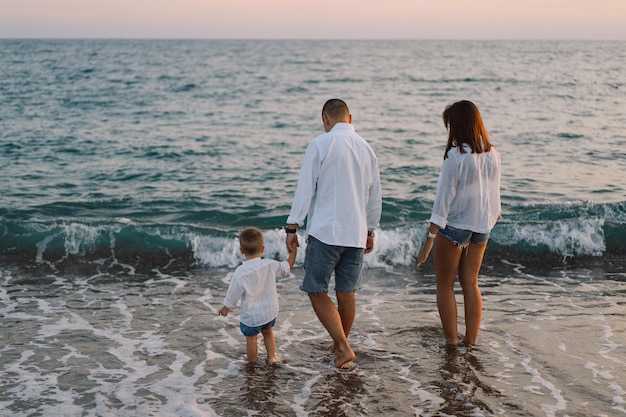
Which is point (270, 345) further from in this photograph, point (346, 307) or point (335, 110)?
point (335, 110)

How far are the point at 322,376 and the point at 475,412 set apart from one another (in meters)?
1.19

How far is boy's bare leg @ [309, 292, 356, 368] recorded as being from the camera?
16.5 ft

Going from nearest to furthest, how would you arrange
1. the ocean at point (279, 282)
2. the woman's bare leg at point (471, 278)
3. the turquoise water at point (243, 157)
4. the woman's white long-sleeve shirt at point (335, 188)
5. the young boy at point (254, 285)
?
the woman's white long-sleeve shirt at point (335, 188), the ocean at point (279, 282), the young boy at point (254, 285), the woman's bare leg at point (471, 278), the turquoise water at point (243, 157)

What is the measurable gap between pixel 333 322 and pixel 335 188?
1.04 metres

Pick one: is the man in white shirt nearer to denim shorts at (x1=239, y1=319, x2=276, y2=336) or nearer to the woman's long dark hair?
denim shorts at (x1=239, y1=319, x2=276, y2=336)

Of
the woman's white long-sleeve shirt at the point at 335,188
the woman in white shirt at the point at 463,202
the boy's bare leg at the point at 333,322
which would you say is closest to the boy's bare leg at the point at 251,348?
the boy's bare leg at the point at 333,322

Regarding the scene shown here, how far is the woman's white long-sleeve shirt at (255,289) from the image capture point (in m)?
5.01

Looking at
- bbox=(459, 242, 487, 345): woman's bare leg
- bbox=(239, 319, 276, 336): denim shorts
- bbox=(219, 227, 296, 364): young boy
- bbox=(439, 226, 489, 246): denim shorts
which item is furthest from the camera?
bbox=(459, 242, 487, 345): woman's bare leg

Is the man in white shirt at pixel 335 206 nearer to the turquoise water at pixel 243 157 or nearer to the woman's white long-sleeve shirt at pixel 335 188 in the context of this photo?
the woman's white long-sleeve shirt at pixel 335 188

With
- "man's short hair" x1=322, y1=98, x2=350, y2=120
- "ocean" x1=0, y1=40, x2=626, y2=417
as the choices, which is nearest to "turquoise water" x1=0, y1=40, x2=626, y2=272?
"ocean" x1=0, y1=40, x2=626, y2=417

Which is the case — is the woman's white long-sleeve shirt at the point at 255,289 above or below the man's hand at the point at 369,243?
below

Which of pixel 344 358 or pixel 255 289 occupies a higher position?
pixel 255 289

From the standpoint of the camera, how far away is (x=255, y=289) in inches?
199

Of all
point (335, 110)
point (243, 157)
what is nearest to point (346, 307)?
point (335, 110)
